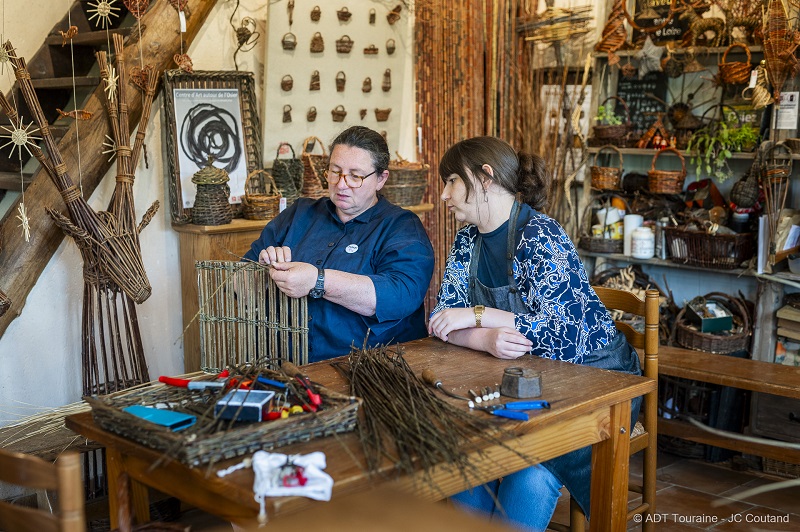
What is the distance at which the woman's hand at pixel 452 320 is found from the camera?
281 centimetres

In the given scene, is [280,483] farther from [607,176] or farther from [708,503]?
[607,176]

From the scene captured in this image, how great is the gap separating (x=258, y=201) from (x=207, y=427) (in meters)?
2.28

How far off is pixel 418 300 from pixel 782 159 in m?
2.30

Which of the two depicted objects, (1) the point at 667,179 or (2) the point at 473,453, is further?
(1) the point at 667,179

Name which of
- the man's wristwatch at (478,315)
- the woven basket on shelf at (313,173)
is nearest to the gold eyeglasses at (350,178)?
the man's wristwatch at (478,315)

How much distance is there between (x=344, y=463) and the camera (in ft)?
6.05

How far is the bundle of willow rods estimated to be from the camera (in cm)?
189

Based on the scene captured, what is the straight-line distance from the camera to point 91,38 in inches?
164

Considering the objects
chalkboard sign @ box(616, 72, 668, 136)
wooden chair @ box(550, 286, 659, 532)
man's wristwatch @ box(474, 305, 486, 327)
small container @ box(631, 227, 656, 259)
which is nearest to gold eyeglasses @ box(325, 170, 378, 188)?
man's wristwatch @ box(474, 305, 486, 327)

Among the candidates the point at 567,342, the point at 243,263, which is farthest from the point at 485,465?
the point at 243,263

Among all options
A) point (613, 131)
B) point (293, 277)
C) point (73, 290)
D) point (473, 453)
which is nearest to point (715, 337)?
point (613, 131)

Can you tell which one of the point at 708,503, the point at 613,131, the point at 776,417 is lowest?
the point at 708,503

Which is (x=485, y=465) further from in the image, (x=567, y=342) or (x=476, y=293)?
(x=476, y=293)

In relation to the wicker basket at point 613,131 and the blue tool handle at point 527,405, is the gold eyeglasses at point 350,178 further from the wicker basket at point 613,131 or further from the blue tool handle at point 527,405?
the wicker basket at point 613,131
